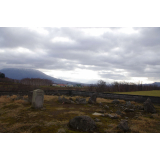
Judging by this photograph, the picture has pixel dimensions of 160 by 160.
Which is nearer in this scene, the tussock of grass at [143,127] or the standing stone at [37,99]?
the tussock of grass at [143,127]

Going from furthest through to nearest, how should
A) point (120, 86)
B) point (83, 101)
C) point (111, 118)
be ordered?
point (120, 86) → point (83, 101) → point (111, 118)

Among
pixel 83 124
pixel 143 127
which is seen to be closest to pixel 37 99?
pixel 83 124

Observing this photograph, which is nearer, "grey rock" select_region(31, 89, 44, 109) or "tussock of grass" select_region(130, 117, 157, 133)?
"tussock of grass" select_region(130, 117, 157, 133)

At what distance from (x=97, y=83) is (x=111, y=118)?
22.2 meters

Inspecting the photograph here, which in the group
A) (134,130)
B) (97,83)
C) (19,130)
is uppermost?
(97,83)

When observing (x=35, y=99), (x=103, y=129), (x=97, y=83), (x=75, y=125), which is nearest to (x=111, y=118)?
(x=103, y=129)

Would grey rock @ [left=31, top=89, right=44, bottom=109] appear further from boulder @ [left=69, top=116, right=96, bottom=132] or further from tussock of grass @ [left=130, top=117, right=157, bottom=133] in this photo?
tussock of grass @ [left=130, top=117, right=157, bottom=133]

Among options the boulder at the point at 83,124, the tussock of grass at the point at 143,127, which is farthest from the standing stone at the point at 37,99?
the tussock of grass at the point at 143,127

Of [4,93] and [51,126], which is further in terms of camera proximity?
[4,93]

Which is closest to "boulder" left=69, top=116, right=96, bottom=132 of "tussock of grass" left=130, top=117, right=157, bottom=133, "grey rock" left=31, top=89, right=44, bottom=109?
"tussock of grass" left=130, top=117, right=157, bottom=133

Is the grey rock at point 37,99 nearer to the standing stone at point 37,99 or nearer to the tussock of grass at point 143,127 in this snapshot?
the standing stone at point 37,99

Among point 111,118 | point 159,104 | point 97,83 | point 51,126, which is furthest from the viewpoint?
point 97,83

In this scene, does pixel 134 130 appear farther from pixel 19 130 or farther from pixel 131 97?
pixel 131 97

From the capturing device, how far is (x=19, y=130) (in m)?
4.43
